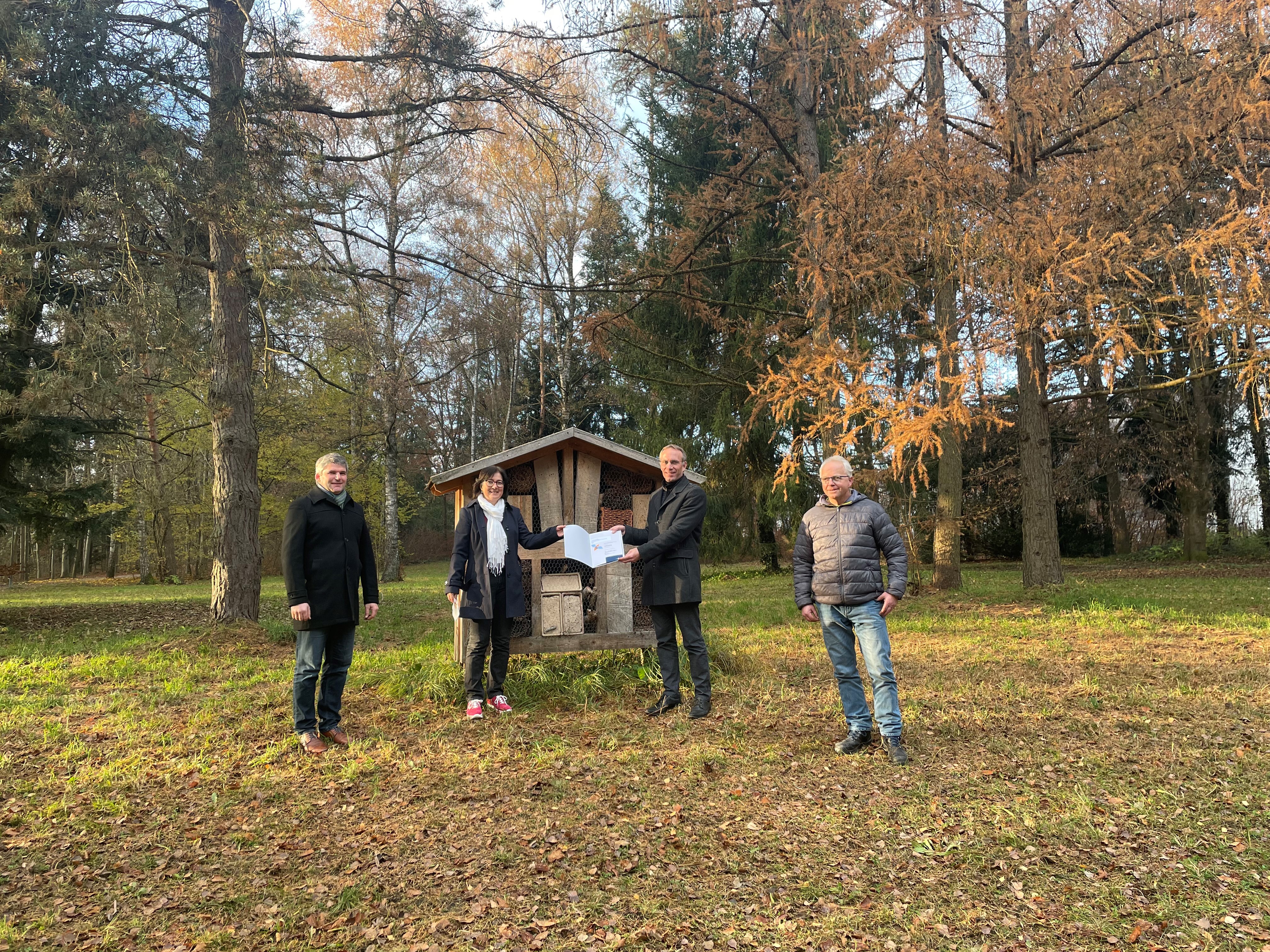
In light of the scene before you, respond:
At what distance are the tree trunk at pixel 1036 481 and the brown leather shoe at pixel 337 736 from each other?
9.86 m

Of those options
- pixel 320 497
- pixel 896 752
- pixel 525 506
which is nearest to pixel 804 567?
pixel 896 752

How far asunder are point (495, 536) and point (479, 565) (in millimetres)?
254

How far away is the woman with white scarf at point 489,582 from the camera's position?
599cm

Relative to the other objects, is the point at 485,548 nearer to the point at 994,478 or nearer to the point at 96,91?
the point at 96,91

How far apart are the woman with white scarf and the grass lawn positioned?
360mm

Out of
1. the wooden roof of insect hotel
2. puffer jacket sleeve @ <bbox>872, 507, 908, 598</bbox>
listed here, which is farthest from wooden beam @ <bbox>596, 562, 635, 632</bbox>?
puffer jacket sleeve @ <bbox>872, 507, 908, 598</bbox>

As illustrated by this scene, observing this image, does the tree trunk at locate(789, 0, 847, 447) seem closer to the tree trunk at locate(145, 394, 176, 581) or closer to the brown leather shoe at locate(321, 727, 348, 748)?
the brown leather shoe at locate(321, 727, 348, 748)


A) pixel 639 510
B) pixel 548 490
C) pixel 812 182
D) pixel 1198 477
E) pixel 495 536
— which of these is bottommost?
pixel 495 536

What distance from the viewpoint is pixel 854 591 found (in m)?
4.84

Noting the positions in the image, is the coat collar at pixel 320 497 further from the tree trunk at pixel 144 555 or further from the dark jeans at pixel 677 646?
the tree trunk at pixel 144 555

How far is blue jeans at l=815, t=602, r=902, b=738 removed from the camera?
4.81 meters

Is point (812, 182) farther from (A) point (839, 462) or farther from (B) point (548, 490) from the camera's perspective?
(A) point (839, 462)

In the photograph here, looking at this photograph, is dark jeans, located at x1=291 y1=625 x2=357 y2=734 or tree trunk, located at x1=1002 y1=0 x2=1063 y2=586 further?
tree trunk, located at x1=1002 y1=0 x2=1063 y2=586

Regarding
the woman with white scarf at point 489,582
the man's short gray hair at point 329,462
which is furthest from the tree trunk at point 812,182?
the man's short gray hair at point 329,462
